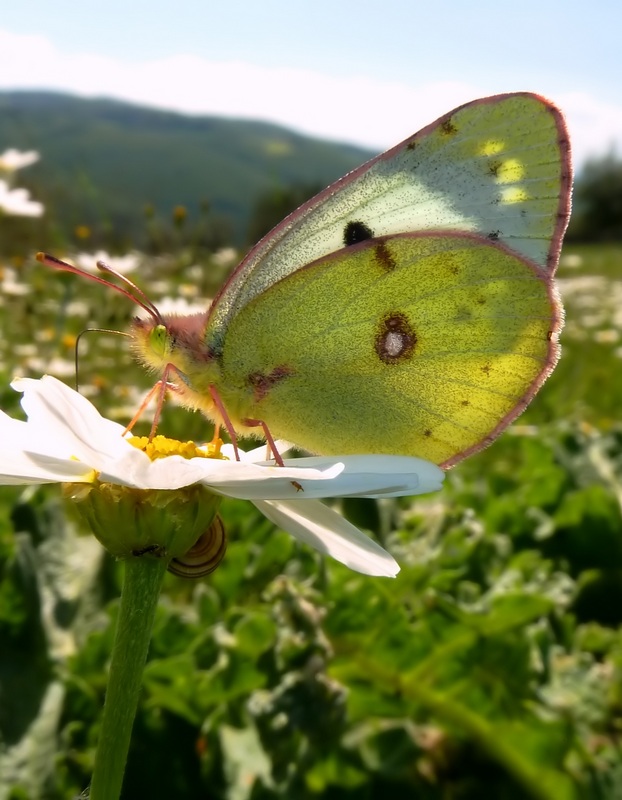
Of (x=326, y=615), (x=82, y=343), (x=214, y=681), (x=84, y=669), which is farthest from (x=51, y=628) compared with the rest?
(x=82, y=343)

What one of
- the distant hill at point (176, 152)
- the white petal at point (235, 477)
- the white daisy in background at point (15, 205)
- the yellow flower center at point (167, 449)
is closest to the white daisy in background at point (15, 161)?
the white daisy in background at point (15, 205)

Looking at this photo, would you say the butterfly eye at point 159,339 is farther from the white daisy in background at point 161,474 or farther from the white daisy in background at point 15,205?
the white daisy in background at point 15,205

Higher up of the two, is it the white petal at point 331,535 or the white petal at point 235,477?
the white petal at point 235,477

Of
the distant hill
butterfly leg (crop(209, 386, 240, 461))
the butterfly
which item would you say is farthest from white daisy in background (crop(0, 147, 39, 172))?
the distant hill

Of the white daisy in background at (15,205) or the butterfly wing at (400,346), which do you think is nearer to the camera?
the butterfly wing at (400,346)

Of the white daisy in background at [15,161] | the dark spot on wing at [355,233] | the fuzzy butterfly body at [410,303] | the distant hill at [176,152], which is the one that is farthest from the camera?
the distant hill at [176,152]

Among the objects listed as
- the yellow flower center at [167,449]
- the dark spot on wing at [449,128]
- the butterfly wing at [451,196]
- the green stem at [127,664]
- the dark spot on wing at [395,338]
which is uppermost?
the dark spot on wing at [449,128]

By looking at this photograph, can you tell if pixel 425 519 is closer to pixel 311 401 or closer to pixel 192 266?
pixel 311 401

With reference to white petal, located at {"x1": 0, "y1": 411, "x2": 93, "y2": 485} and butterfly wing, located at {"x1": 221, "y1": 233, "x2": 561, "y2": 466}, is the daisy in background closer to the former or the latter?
butterfly wing, located at {"x1": 221, "y1": 233, "x2": 561, "y2": 466}
